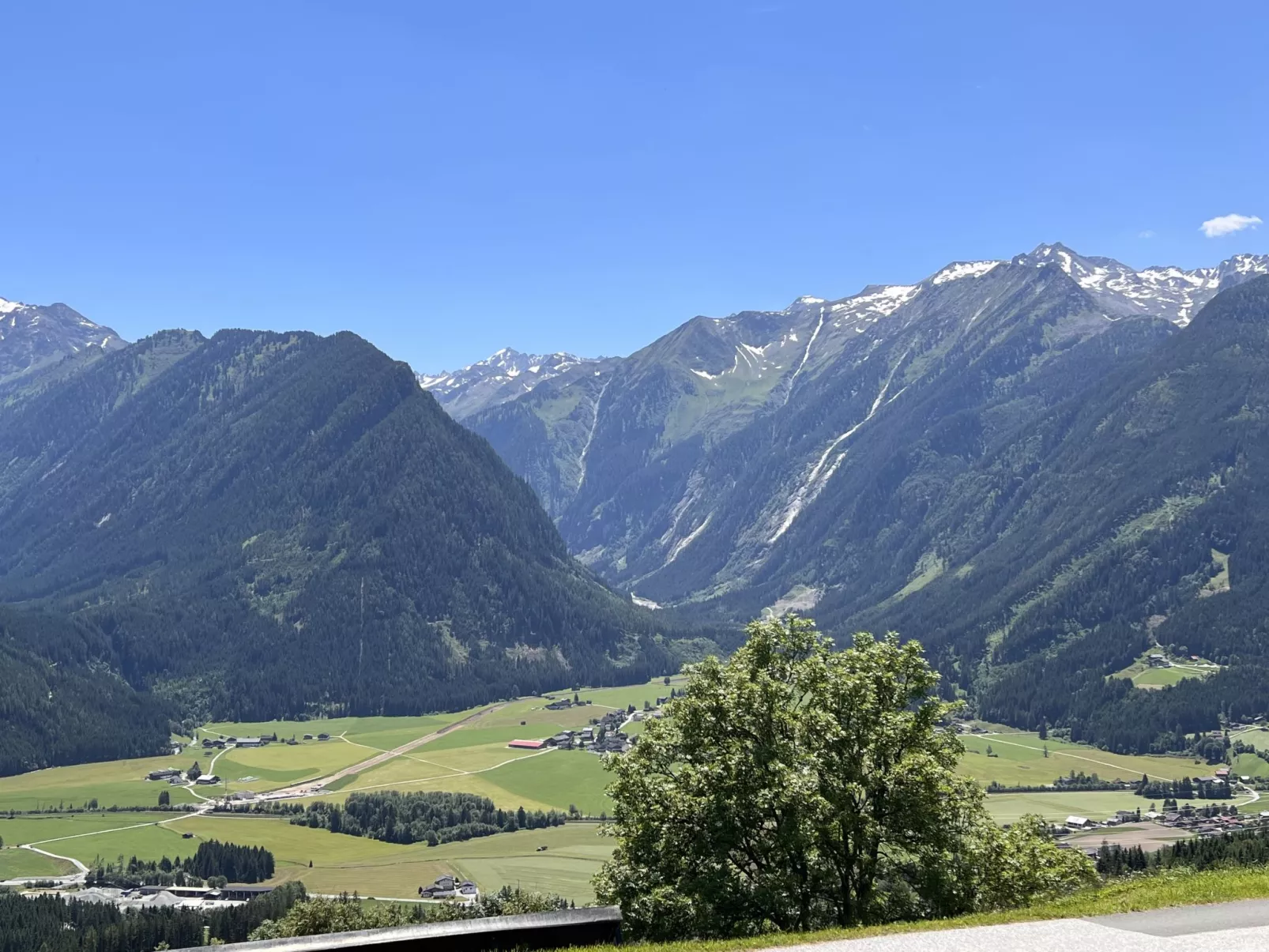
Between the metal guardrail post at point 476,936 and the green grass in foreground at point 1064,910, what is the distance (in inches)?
50.7

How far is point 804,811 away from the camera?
46.3 metres

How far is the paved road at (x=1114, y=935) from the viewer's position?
31.6 metres

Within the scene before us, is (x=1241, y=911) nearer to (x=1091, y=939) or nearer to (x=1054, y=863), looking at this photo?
(x=1091, y=939)

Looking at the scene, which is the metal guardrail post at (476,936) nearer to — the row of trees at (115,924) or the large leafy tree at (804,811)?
the large leafy tree at (804,811)

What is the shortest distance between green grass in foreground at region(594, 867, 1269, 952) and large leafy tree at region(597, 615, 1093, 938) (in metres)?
8.91

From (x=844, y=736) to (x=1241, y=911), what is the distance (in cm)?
1791

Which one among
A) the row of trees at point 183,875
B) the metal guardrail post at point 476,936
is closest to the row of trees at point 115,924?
the row of trees at point 183,875

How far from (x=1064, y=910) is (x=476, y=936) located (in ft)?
64.7

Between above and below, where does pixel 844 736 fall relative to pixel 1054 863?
above

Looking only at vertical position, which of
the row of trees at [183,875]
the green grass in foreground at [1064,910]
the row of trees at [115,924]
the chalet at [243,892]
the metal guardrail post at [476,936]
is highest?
the metal guardrail post at [476,936]

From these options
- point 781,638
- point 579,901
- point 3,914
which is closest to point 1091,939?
point 781,638

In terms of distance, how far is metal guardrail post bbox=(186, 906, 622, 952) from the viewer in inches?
1296

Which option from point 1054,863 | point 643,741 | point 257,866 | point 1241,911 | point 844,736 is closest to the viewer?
point 1241,911

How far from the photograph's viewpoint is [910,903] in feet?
159
